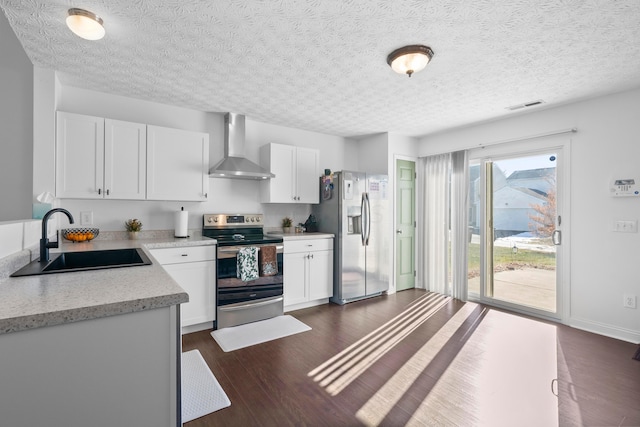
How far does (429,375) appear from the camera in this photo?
7.52ft

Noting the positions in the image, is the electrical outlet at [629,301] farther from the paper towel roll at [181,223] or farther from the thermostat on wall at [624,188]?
the paper towel roll at [181,223]

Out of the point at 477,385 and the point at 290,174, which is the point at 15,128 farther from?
the point at 477,385

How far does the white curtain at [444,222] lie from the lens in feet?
13.9

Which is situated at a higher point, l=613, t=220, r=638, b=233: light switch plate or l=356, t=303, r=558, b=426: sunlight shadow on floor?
l=613, t=220, r=638, b=233: light switch plate

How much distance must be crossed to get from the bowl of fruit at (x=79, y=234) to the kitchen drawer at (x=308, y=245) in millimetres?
1930

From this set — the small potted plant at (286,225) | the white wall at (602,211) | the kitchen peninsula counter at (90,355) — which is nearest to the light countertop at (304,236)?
the small potted plant at (286,225)

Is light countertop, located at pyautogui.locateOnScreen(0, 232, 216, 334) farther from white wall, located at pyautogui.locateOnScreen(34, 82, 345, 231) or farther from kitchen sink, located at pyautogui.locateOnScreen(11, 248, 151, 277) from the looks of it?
white wall, located at pyautogui.locateOnScreen(34, 82, 345, 231)

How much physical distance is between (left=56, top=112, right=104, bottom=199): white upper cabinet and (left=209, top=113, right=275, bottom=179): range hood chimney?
1065 millimetres

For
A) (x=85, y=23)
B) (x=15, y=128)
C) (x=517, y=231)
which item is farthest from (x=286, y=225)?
(x=517, y=231)

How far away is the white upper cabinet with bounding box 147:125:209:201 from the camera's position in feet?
10.3

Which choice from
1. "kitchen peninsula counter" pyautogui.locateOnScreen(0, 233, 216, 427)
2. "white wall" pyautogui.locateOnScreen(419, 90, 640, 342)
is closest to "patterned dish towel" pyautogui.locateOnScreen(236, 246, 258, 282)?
"kitchen peninsula counter" pyautogui.locateOnScreen(0, 233, 216, 427)

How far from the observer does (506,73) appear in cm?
258

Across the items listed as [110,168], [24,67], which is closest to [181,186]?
[110,168]

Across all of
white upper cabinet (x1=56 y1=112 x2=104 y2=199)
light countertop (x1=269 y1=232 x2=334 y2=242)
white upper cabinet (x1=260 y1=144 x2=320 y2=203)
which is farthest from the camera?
white upper cabinet (x1=260 y1=144 x2=320 y2=203)
